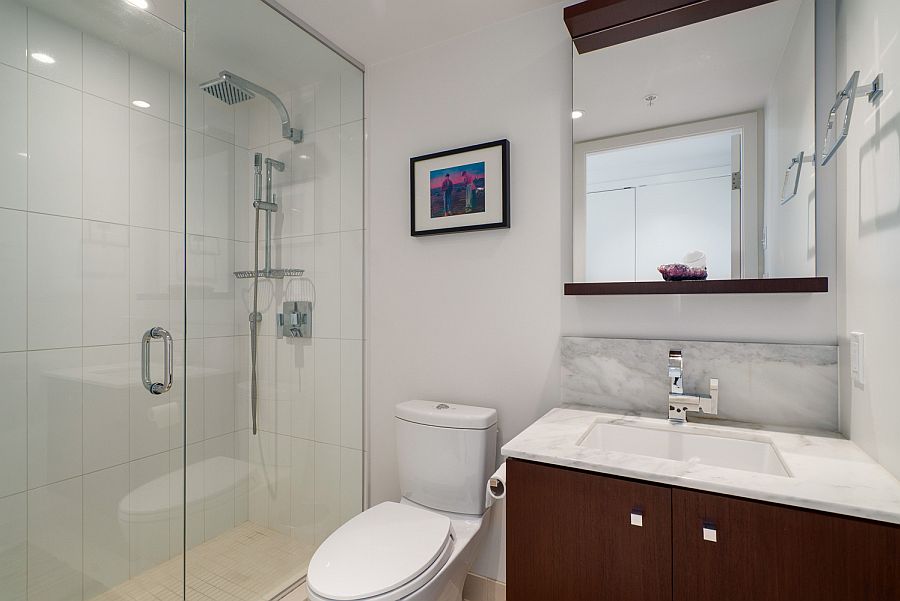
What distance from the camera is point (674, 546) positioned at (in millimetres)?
1020

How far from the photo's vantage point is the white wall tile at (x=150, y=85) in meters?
1.51

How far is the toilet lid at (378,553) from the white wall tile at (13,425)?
88cm

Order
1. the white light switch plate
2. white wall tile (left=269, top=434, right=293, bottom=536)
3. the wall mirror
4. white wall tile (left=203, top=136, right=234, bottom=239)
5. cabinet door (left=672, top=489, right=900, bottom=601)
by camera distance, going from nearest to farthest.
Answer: cabinet door (left=672, top=489, right=900, bottom=601) → the white light switch plate → the wall mirror → white wall tile (left=203, top=136, right=234, bottom=239) → white wall tile (left=269, top=434, right=293, bottom=536)

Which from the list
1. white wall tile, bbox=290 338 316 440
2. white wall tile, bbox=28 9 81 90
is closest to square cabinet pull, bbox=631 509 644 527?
white wall tile, bbox=290 338 316 440

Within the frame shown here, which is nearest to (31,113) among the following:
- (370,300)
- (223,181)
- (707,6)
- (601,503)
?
(223,181)

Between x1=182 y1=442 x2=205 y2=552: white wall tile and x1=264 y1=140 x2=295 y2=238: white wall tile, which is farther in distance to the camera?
x1=264 y1=140 x2=295 y2=238: white wall tile

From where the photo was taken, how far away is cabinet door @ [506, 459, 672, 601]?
104 centimetres

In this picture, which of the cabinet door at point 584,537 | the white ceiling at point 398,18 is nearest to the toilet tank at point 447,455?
the cabinet door at point 584,537

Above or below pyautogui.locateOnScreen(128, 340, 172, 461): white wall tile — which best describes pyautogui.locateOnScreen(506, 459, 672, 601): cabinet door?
below

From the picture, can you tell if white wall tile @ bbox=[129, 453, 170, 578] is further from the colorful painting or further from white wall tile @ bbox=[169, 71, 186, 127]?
the colorful painting

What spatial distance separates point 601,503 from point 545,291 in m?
0.84

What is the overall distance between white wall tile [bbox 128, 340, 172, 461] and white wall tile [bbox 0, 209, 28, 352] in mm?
331

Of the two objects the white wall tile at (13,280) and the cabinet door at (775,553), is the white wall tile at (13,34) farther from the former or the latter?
the cabinet door at (775,553)

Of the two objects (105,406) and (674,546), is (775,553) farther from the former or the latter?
(105,406)
